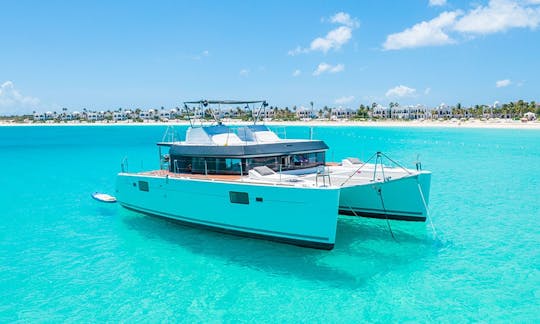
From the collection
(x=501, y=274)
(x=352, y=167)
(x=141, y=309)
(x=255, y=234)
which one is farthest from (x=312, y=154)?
(x=141, y=309)

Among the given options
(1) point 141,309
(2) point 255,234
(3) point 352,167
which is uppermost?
(3) point 352,167

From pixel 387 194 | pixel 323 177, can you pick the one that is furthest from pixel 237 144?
pixel 387 194

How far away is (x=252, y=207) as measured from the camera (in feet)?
45.8

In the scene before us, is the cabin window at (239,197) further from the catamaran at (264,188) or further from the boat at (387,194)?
the boat at (387,194)

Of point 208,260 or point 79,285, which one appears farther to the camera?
point 208,260

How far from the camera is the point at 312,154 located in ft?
60.7

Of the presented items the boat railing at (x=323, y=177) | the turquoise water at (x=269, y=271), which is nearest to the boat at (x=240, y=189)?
the boat railing at (x=323, y=177)

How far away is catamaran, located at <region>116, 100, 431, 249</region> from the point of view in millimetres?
12938

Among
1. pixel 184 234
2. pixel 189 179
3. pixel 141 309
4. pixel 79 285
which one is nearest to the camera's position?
pixel 141 309

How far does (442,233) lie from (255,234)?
832 cm

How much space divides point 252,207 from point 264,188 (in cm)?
106

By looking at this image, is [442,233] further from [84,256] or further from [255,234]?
[84,256]

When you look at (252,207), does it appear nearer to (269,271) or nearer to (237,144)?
(269,271)

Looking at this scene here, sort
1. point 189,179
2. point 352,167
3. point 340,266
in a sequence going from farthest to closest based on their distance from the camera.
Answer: point 352,167 → point 189,179 → point 340,266
